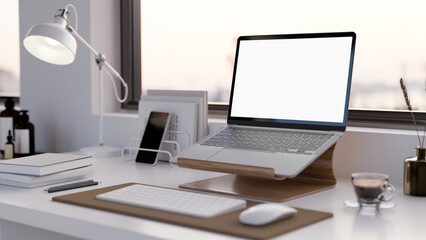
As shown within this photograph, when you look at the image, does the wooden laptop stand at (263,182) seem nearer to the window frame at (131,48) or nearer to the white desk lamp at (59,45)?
the white desk lamp at (59,45)

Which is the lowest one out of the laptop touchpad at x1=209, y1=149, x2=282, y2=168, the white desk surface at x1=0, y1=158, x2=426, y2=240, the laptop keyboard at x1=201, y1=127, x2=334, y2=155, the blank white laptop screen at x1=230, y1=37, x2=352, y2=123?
the white desk surface at x1=0, y1=158, x2=426, y2=240

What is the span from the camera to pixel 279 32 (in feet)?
6.44

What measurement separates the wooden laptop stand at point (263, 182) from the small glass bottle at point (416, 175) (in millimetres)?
184

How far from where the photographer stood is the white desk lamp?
5.55ft

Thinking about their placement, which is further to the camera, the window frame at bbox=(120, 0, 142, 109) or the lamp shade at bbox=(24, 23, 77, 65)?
the window frame at bbox=(120, 0, 142, 109)

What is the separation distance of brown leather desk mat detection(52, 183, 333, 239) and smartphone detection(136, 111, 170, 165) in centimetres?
57

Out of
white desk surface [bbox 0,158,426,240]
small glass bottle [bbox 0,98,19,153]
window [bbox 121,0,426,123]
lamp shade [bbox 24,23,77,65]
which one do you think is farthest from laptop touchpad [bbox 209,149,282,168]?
small glass bottle [bbox 0,98,19,153]

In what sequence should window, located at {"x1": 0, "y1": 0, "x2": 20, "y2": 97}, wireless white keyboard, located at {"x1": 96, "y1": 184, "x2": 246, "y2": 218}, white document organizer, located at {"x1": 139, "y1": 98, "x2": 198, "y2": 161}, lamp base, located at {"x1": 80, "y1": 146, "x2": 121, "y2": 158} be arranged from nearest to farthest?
1. wireless white keyboard, located at {"x1": 96, "y1": 184, "x2": 246, "y2": 218}
2. white document organizer, located at {"x1": 139, "y1": 98, "x2": 198, "y2": 161}
3. lamp base, located at {"x1": 80, "y1": 146, "x2": 121, "y2": 158}
4. window, located at {"x1": 0, "y1": 0, "x2": 20, "y2": 97}

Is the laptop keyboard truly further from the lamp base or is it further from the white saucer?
the lamp base

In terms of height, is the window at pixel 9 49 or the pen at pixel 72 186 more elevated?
the window at pixel 9 49

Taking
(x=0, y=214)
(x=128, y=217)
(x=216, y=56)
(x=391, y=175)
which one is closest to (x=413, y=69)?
(x=391, y=175)

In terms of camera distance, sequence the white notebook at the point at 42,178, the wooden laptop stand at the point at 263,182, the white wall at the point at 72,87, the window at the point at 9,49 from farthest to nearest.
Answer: the window at the point at 9,49, the white wall at the point at 72,87, the white notebook at the point at 42,178, the wooden laptop stand at the point at 263,182

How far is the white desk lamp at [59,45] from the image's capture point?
1.69 meters

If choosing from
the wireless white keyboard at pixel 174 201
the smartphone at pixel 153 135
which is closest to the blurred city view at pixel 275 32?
the smartphone at pixel 153 135
